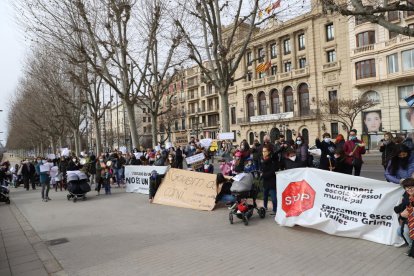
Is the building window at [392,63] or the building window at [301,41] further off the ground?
the building window at [301,41]

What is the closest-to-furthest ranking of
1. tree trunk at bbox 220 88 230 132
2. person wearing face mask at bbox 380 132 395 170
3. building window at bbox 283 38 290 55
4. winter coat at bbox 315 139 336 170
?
person wearing face mask at bbox 380 132 395 170, winter coat at bbox 315 139 336 170, tree trunk at bbox 220 88 230 132, building window at bbox 283 38 290 55

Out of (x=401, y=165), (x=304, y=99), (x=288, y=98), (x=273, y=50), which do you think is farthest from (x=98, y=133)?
(x=273, y=50)

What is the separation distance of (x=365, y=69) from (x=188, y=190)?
38.3m

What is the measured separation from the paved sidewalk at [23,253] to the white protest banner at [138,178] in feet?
16.6

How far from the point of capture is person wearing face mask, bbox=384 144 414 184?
6.24m

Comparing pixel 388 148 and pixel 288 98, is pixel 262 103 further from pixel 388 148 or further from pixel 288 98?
pixel 388 148

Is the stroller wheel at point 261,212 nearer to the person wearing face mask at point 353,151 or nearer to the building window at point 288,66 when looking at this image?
the person wearing face mask at point 353,151

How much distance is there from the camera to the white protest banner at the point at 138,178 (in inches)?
538

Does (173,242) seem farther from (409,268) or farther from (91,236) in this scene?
(409,268)

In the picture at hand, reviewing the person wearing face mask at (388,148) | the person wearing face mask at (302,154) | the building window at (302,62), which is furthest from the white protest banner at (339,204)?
the building window at (302,62)

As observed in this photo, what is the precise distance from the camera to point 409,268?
4535mm

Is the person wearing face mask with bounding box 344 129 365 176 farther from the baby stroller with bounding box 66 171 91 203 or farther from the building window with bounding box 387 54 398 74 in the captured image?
the building window with bounding box 387 54 398 74

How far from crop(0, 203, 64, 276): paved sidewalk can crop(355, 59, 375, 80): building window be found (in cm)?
4122

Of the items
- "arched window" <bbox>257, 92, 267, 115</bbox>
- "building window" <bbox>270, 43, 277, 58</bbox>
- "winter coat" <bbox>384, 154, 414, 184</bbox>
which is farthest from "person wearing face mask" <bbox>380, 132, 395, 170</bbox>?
"arched window" <bbox>257, 92, 267, 115</bbox>
